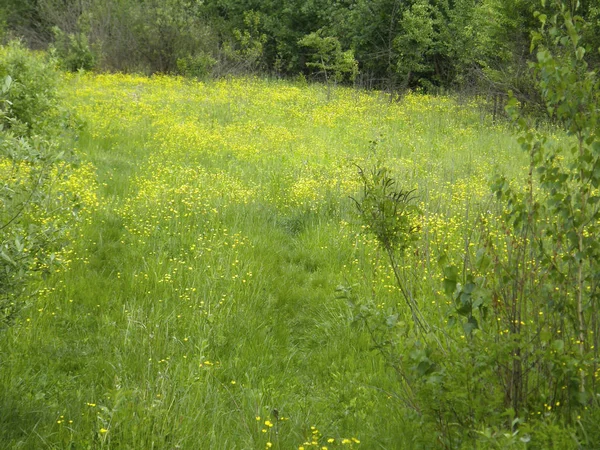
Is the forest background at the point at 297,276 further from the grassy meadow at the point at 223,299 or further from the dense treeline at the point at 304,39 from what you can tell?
the dense treeline at the point at 304,39

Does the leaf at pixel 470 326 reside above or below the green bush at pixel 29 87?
above

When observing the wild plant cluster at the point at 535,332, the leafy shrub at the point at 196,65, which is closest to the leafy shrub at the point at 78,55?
the leafy shrub at the point at 196,65

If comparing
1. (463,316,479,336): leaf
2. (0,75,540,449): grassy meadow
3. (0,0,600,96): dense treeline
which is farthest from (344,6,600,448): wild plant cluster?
(0,0,600,96): dense treeline

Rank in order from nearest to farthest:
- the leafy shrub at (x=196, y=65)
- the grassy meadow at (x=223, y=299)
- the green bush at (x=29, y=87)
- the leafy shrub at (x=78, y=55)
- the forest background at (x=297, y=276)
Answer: the forest background at (x=297, y=276) → the grassy meadow at (x=223, y=299) → the green bush at (x=29, y=87) → the leafy shrub at (x=78, y=55) → the leafy shrub at (x=196, y=65)

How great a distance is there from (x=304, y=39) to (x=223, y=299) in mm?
18991

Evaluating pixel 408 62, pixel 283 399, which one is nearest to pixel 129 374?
pixel 283 399

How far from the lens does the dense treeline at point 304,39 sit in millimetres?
21984

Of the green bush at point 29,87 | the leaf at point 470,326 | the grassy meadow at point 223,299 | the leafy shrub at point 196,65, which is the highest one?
the leaf at point 470,326

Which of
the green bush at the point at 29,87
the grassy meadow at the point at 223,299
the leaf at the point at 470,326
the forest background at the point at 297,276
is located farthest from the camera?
the green bush at the point at 29,87

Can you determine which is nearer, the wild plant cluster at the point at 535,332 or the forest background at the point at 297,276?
the wild plant cluster at the point at 535,332

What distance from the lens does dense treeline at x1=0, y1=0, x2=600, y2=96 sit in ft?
72.1

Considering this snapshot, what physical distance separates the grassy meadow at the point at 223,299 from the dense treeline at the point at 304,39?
9.95m

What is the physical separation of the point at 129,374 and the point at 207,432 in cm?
86

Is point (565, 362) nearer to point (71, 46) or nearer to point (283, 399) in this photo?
point (283, 399)
